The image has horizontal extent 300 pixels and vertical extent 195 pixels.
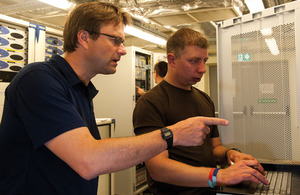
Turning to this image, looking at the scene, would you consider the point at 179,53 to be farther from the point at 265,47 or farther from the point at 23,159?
the point at 23,159

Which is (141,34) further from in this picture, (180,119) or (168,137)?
(168,137)

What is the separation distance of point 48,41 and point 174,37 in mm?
1940

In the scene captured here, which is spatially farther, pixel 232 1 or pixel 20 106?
pixel 232 1

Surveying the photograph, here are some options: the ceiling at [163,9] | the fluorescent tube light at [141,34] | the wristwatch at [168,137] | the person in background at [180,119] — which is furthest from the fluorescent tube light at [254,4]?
the wristwatch at [168,137]

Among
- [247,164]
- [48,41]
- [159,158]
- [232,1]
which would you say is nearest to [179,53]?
[159,158]

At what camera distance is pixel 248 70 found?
135cm

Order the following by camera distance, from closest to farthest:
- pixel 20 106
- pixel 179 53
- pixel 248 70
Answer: pixel 20 106
pixel 248 70
pixel 179 53

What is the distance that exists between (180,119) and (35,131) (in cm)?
83

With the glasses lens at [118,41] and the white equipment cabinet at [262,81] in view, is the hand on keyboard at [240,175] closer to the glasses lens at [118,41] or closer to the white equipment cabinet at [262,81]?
the white equipment cabinet at [262,81]

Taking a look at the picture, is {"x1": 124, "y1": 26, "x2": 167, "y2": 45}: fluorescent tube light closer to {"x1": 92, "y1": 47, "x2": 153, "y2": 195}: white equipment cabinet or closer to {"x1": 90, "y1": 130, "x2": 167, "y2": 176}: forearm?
{"x1": 92, "y1": 47, "x2": 153, "y2": 195}: white equipment cabinet

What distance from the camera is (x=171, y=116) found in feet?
4.80

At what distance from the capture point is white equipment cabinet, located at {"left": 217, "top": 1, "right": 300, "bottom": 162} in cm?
121

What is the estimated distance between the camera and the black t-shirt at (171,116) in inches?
54.2

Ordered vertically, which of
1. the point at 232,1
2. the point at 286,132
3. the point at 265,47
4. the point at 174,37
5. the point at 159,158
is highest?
the point at 232,1
